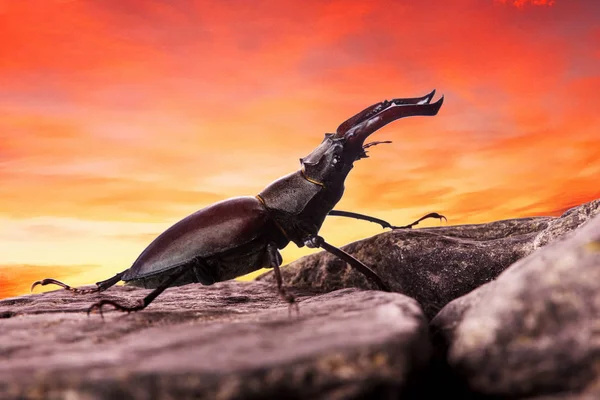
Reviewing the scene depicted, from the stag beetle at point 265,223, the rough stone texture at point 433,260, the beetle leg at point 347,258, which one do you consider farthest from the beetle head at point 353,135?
the rough stone texture at point 433,260

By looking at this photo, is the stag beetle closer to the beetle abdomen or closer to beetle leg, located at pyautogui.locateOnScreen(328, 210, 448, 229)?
the beetle abdomen

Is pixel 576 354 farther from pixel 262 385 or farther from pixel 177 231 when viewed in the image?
pixel 177 231

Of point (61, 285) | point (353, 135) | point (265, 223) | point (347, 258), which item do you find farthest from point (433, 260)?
point (61, 285)

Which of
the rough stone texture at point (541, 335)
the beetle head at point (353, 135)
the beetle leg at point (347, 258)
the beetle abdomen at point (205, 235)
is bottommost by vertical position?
the rough stone texture at point (541, 335)

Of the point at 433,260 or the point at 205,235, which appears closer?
the point at 205,235

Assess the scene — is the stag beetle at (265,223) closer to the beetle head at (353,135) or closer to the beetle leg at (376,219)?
the beetle head at (353,135)

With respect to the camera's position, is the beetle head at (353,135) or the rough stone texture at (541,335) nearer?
the rough stone texture at (541,335)

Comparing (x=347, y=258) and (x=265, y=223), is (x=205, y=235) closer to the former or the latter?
(x=265, y=223)

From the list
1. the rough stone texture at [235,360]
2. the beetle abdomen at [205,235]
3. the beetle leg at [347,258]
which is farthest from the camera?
the beetle abdomen at [205,235]
